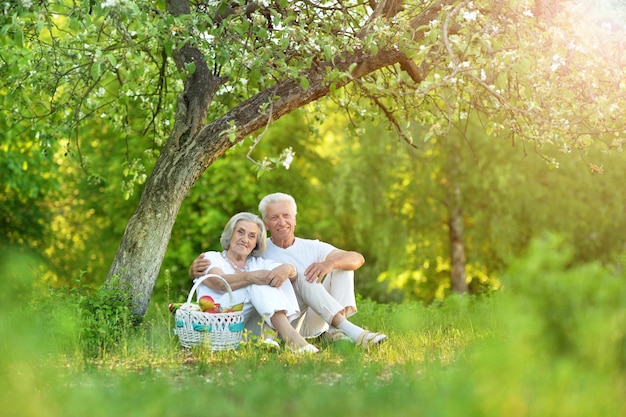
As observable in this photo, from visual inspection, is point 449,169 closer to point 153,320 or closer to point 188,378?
point 153,320

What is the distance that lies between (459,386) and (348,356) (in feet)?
7.01

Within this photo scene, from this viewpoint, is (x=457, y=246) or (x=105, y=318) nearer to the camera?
(x=105, y=318)

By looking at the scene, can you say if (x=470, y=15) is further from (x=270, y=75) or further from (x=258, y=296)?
(x=258, y=296)

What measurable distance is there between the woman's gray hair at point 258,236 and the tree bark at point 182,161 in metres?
0.81

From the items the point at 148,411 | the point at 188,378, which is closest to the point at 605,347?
the point at 148,411

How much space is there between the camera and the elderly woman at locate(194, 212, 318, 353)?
6.20 meters

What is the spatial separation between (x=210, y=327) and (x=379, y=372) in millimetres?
1499

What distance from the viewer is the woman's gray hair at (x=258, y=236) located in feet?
21.9

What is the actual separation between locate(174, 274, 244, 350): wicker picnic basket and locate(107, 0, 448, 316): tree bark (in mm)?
1172

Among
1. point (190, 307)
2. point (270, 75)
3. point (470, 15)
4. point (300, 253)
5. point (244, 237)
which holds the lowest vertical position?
point (190, 307)

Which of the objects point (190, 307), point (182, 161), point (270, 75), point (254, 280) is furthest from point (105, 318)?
point (270, 75)

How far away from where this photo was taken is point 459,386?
11.3 ft

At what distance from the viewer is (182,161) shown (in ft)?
24.1

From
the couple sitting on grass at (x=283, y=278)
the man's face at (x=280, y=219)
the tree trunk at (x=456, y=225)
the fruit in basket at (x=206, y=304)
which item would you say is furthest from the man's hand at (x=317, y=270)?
the tree trunk at (x=456, y=225)
